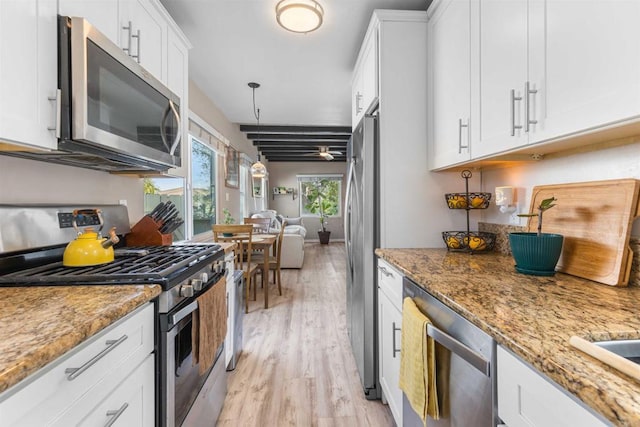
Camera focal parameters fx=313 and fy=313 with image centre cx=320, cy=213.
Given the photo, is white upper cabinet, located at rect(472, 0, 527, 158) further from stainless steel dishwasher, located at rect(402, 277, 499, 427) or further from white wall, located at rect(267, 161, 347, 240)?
white wall, located at rect(267, 161, 347, 240)

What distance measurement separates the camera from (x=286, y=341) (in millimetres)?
2656

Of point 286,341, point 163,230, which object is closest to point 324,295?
point 286,341

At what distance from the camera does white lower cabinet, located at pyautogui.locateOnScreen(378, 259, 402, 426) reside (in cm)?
148

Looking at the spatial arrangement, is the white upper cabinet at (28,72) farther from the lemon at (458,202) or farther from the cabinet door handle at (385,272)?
the lemon at (458,202)

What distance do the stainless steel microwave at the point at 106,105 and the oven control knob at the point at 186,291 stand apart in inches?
24.5

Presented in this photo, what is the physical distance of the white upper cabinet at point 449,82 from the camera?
4.99ft

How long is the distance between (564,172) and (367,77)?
4.69 feet

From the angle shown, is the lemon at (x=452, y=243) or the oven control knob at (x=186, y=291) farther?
the lemon at (x=452, y=243)

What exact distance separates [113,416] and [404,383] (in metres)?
0.97

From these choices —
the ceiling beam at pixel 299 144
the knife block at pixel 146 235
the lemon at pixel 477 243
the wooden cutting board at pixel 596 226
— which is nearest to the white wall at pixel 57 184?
the knife block at pixel 146 235

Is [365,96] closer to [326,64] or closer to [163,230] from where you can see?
[326,64]

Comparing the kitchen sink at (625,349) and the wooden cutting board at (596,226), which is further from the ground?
the wooden cutting board at (596,226)

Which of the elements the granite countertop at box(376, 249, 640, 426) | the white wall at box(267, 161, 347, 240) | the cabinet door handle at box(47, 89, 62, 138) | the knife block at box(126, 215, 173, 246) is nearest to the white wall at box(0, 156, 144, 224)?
the knife block at box(126, 215, 173, 246)

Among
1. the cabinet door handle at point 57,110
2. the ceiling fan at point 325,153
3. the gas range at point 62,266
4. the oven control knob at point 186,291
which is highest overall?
the ceiling fan at point 325,153
